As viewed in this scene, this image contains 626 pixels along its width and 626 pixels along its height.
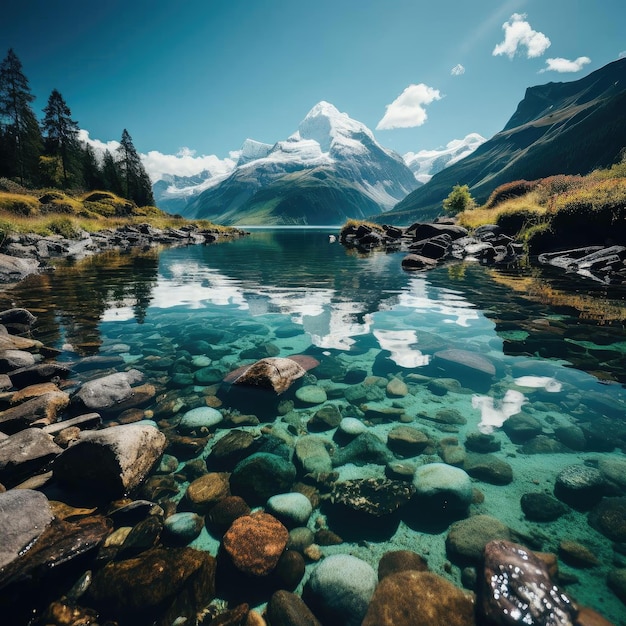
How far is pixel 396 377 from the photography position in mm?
7281

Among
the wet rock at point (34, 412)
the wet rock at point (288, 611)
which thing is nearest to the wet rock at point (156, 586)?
the wet rock at point (288, 611)

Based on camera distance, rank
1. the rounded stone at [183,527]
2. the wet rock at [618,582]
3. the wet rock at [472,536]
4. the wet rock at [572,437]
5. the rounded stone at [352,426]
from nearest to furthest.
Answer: the wet rock at [618,582] → the wet rock at [472,536] → the rounded stone at [183,527] → the wet rock at [572,437] → the rounded stone at [352,426]

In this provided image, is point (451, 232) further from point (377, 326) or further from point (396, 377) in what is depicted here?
point (396, 377)

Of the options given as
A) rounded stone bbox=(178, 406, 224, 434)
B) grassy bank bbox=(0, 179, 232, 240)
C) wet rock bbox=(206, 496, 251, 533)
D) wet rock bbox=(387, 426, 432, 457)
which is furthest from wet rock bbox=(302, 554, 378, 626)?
grassy bank bbox=(0, 179, 232, 240)

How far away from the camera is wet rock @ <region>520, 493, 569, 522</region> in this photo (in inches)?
150

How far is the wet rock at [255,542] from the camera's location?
10.8 feet

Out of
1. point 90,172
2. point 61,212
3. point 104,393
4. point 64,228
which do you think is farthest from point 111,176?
point 104,393

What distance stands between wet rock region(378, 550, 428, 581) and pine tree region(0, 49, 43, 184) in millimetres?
87787

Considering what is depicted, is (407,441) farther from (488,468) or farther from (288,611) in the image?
(288,611)

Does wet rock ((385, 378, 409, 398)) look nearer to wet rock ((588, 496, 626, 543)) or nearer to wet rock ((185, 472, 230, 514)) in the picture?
wet rock ((588, 496, 626, 543))

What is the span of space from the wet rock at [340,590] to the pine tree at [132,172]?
105436 mm

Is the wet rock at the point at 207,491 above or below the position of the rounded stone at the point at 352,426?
below

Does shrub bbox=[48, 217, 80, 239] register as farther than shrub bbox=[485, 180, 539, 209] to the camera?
No

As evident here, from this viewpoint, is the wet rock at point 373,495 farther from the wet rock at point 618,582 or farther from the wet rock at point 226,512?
the wet rock at point 618,582
